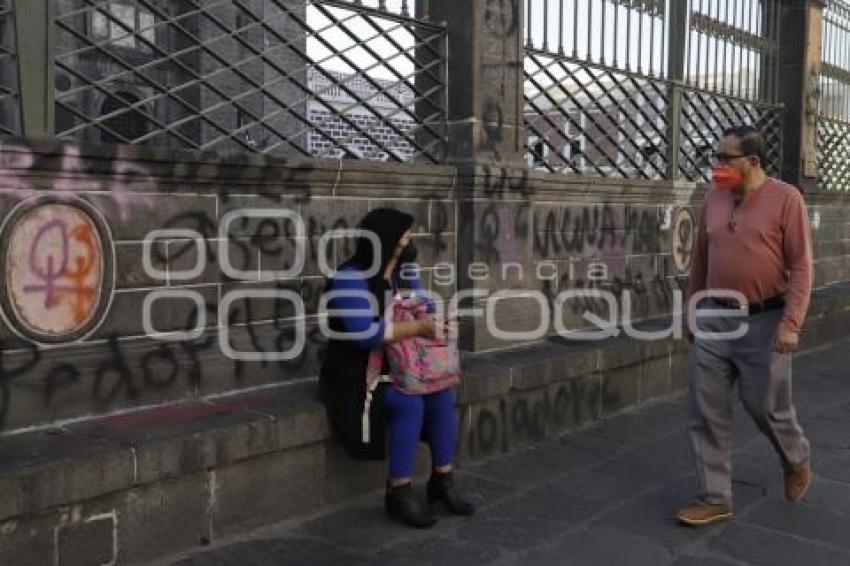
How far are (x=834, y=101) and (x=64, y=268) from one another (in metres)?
10.5

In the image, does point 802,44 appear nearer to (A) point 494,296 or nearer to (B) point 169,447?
(A) point 494,296

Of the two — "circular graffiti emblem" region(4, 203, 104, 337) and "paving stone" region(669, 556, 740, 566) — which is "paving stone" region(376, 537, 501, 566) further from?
"circular graffiti emblem" region(4, 203, 104, 337)

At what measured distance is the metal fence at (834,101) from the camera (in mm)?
11086

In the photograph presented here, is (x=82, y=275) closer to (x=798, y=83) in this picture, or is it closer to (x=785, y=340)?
(x=785, y=340)

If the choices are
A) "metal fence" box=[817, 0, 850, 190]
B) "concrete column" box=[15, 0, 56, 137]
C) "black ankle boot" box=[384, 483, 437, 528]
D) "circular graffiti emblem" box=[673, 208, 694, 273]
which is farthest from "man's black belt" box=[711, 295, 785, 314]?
"metal fence" box=[817, 0, 850, 190]

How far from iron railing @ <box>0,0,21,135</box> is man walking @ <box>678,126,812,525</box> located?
3.07m

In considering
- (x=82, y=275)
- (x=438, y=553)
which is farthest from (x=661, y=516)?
(x=82, y=275)

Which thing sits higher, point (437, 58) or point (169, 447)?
point (437, 58)

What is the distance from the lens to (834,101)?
37.9 ft

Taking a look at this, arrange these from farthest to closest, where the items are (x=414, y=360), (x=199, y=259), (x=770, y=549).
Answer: (x=199, y=259) < (x=414, y=360) < (x=770, y=549)

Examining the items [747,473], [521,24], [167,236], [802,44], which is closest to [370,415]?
[167,236]

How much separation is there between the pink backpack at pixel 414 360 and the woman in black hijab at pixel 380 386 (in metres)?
0.04

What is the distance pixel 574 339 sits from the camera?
6.42 metres

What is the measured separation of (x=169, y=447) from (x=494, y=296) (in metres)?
2.75
